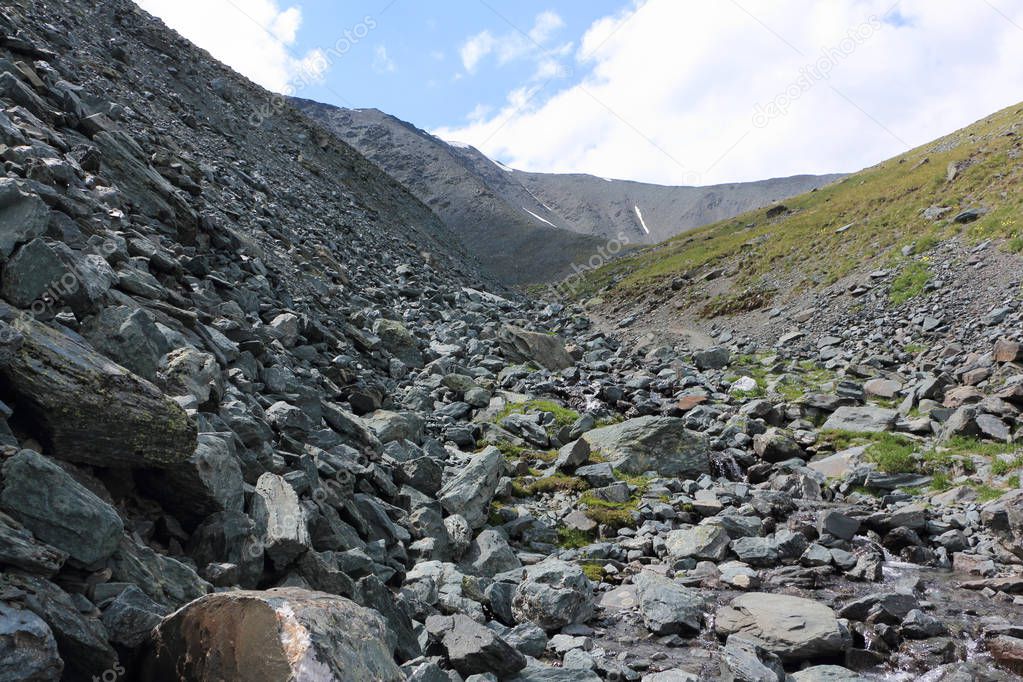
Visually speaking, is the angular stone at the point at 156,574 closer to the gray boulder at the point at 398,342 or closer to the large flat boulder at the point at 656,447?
the large flat boulder at the point at 656,447

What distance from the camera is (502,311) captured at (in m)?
43.8

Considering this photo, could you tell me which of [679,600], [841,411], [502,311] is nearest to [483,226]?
[502,311]

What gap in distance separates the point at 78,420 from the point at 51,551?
1.79 meters

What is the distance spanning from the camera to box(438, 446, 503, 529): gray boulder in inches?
525

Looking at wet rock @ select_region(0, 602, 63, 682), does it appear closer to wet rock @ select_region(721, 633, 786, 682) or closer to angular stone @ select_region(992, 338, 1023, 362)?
wet rock @ select_region(721, 633, 786, 682)

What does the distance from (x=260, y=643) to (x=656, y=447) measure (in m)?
15.3

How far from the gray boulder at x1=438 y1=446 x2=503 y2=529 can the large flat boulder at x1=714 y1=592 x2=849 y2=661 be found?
17.4 ft

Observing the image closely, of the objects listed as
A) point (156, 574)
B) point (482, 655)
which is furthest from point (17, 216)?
point (482, 655)

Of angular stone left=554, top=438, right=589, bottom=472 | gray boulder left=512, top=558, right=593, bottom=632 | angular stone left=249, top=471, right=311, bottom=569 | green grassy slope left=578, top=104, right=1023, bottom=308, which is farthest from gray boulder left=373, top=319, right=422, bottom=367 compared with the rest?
green grassy slope left=578, top=104, right=1023, bottom=308

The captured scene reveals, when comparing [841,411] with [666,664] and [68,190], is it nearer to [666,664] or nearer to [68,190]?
[666,664]

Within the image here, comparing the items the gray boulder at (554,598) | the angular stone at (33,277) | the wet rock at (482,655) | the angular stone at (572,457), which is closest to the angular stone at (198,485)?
the angular stone at (33,277)

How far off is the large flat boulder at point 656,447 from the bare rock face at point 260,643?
13.7 m

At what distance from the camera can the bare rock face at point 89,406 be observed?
605 centimetres

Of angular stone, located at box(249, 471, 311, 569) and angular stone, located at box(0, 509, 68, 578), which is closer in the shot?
angular stone, located at box(0, 509, 68, 578)
